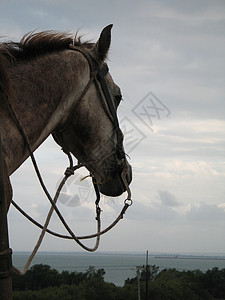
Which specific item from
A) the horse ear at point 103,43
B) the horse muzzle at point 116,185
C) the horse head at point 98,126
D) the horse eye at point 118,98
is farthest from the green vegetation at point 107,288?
the horse ear at point 103,43

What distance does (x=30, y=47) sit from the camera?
2.86m

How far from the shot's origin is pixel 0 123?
2330 mm

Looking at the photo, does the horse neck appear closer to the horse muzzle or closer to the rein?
the rein

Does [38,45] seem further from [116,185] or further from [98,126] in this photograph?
[116,185]

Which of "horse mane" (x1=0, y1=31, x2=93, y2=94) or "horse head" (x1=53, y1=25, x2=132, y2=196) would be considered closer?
"horse mane" (x1=0, y1=31, x2=93, y2=94)

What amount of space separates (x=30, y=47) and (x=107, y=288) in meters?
30.9

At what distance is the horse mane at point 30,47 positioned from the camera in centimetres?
244

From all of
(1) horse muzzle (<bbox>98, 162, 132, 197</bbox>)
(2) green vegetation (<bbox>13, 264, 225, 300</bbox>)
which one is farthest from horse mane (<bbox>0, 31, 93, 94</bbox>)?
(2) green vegetation (<bbox>13, 264, 225, 300</bbox>)

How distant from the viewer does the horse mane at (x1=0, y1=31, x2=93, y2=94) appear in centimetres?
244

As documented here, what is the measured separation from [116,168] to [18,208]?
1.01 metres

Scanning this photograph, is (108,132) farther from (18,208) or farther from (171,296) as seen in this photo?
(171,296)

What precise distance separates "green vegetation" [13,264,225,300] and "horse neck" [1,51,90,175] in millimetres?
26879

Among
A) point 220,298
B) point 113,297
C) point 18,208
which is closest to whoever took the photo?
point 18,208

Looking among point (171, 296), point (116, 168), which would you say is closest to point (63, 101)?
point (116, 168)
